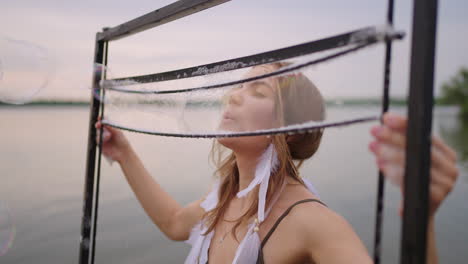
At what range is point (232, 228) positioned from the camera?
1.51m

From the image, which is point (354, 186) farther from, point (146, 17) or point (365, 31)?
point (365, 31)

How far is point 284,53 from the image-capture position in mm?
916

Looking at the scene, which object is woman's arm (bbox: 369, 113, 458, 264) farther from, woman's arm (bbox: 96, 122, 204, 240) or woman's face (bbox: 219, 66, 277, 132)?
woman's arm (bbox: 96, 122, 204, 240)

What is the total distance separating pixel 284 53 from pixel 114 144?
1420mm

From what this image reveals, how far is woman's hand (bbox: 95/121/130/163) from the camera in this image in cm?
204

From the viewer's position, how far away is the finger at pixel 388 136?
71 cm

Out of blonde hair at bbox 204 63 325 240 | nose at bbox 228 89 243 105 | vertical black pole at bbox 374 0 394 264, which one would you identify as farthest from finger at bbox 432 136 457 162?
nose at bbox 228 89 243 105

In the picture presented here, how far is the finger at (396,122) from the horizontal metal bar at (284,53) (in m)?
0.15

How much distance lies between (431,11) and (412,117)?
189 millimetres

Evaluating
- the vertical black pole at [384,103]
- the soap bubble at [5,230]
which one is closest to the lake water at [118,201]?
the soap bubble at [5,230]

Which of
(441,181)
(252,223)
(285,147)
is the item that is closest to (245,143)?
(285,147)

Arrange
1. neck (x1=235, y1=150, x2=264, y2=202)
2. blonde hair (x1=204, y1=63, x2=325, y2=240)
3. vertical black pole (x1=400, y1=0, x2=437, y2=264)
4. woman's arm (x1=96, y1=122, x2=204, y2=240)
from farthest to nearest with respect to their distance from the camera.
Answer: woman's arm (x1=96, y1=122, x2=204, y2=240), neck (x1=235, y1=150, x2=264, y2=202), blonde hair (x1=204, y1=63, x2=325, y2=240), vertical black pole (x1=400, y1=0, x2=437, y2=264)

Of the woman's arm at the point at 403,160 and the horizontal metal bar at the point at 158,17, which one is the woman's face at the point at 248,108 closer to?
the horizontal metal bar at the point at 158,17

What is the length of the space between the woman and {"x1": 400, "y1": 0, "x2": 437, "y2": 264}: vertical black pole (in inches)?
1.7
